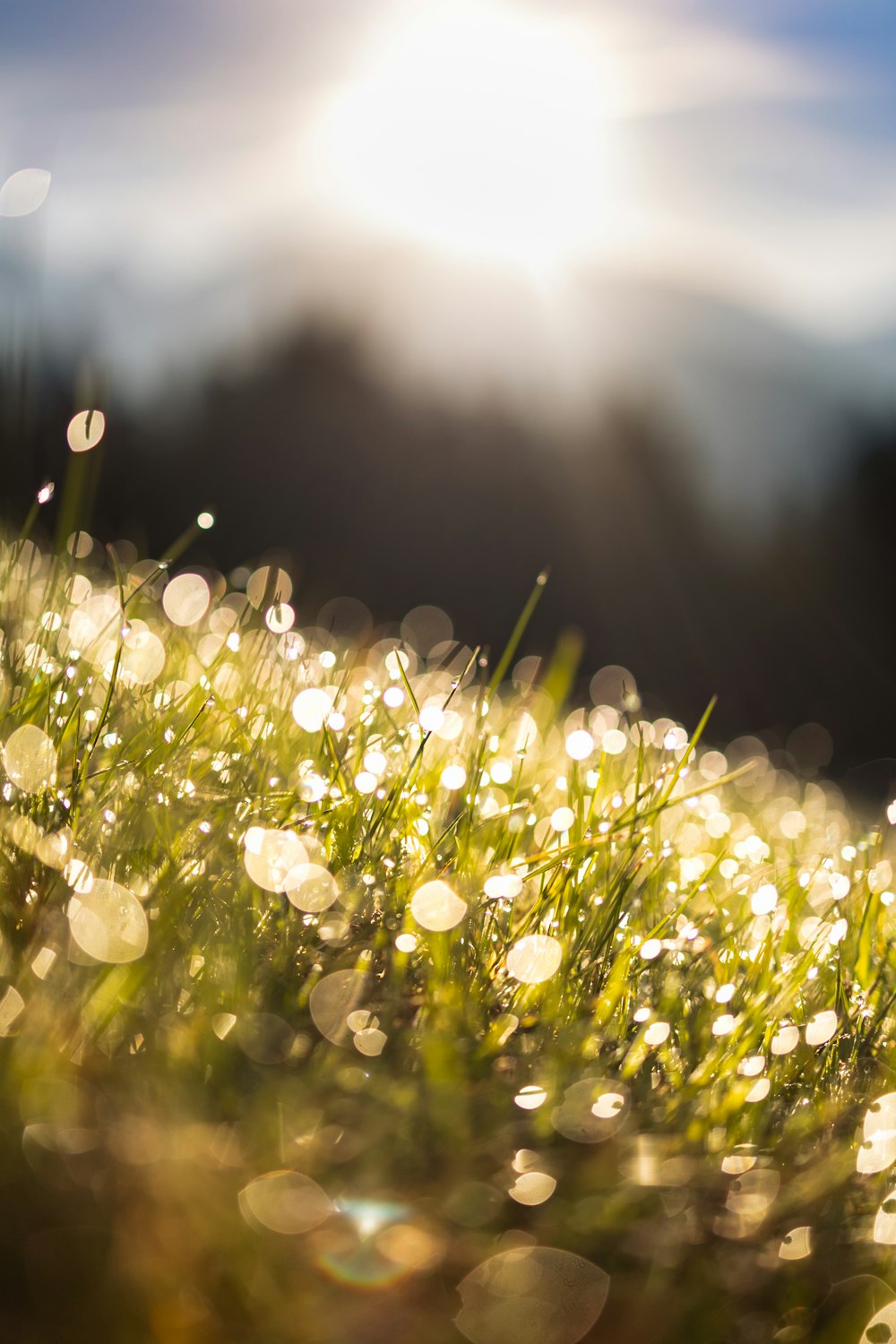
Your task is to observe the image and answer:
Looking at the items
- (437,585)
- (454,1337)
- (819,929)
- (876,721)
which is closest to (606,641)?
(437,585)

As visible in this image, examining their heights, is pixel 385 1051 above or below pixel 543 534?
above

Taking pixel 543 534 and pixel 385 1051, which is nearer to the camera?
pixel 385 1051

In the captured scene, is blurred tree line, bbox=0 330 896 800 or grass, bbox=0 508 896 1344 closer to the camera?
grass, bbox=0 508 896 1344

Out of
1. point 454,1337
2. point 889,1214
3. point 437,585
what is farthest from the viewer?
point 437,585

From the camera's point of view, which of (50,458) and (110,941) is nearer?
(110,941)

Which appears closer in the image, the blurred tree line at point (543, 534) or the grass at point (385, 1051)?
the grass at point (385, 1051)

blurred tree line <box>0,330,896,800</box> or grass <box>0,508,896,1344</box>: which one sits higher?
grass <box>0,508,896,1344</box>

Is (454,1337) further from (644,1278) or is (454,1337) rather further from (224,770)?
(224,770)

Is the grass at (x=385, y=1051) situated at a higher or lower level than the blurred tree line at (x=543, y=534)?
higher
